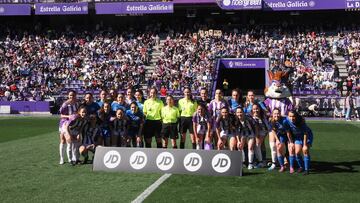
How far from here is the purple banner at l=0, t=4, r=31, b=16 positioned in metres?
37.8

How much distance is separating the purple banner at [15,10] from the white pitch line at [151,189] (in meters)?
32.1

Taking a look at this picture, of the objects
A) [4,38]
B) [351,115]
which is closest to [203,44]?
[351,115]

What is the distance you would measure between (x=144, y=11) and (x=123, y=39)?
3116mm

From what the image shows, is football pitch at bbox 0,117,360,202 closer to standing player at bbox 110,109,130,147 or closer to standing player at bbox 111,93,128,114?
standing player at bbox 110,109,130,147

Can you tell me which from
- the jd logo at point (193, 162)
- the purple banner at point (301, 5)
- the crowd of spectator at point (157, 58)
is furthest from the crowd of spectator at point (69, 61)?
the jd logo at point (193, 162)

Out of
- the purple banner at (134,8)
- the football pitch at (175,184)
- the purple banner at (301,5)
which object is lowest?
the football pitch at (175,184)

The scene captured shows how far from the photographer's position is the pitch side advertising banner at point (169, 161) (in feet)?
29.1

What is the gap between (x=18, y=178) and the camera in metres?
8.98

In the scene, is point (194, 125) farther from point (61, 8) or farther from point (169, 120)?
point (61, 8)

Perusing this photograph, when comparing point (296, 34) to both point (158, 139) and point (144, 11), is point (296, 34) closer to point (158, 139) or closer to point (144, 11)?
point (144, 11)

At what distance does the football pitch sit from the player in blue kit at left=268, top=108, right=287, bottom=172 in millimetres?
343

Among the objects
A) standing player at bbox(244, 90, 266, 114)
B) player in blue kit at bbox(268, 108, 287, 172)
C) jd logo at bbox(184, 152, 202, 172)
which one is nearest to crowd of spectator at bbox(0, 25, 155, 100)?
standing player at bbox(244, 90, 266, 114)

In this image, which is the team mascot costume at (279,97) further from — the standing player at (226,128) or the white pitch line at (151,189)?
the white pitch line at (151,189)

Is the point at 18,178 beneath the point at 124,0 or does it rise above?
beneath
